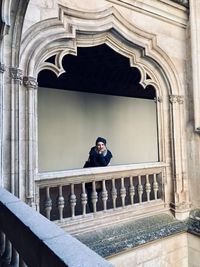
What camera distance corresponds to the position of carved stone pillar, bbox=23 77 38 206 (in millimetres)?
2113

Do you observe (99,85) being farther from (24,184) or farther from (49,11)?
(24,184)

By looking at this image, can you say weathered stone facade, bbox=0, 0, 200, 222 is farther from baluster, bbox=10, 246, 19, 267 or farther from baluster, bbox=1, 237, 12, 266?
baluster, bbox=10, 246, 19, 267

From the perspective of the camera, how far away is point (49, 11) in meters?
2.36

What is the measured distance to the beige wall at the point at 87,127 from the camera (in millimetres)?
4883

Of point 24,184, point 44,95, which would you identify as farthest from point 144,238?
point 44,95

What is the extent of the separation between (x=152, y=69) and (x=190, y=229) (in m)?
2.09

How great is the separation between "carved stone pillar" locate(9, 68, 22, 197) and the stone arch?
0.47 feet

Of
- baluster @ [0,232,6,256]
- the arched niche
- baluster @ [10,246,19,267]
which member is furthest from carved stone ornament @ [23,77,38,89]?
the arched niche

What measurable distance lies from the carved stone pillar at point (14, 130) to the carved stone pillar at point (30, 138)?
12 cm

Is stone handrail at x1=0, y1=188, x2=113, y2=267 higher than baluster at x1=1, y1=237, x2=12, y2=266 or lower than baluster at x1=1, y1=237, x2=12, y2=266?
higher

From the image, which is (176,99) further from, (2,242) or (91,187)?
(2,242)

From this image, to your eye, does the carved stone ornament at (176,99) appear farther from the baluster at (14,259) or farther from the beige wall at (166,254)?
the baluster at (14,259)

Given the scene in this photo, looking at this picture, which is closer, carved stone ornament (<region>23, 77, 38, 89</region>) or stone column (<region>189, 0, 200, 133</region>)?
carved stone ornament (<region>23, 77, 38, 89</region>)

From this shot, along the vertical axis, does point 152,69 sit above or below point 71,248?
above
